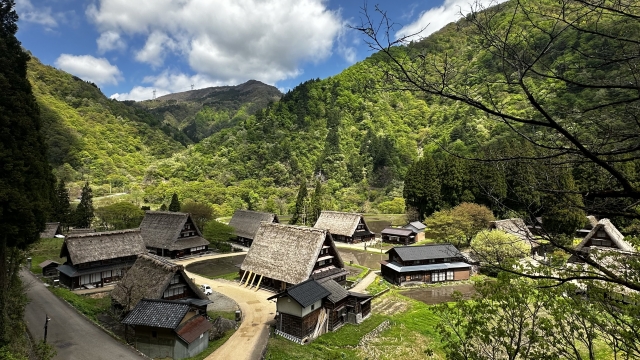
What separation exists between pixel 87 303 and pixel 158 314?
31.9ft

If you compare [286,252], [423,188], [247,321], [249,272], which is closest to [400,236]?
[423,188]

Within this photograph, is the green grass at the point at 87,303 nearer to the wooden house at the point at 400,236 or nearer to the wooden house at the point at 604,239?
the wooden house at the point at 400,236

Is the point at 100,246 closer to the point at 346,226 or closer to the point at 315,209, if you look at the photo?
the point at 346,226

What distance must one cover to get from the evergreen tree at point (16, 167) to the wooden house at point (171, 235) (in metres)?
22.1

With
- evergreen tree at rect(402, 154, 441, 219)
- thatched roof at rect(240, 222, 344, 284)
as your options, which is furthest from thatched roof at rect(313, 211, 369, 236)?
thatched roof at rect(240, 222, 344, 284)

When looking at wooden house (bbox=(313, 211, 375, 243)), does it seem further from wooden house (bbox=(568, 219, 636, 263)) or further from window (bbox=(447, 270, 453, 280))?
wooden house (bbox=(568, 219, 636, 263))

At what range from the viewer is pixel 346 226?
4656 centimetres

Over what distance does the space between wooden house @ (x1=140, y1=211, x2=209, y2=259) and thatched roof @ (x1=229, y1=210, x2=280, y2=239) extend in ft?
19.3

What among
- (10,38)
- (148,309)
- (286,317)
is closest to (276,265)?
(286,317)

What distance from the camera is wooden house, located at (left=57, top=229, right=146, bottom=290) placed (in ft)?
89.3

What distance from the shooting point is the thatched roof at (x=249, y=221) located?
1774 inches

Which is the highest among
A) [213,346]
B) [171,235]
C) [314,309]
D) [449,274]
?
[171,235]

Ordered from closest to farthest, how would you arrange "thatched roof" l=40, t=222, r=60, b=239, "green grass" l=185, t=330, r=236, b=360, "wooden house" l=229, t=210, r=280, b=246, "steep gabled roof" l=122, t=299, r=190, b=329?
"green grass" l=185, t=330, r=236, b=360
"steep gabled roof" l=122, t=299, r=190, b=329
"thatched roof" l=40, t=222, r=60, b=239
"wooden house" l=229, t=210, r=280, b=246

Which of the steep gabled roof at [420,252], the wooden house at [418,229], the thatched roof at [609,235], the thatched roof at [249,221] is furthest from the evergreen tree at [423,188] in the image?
the thatched roof at [249,221]
